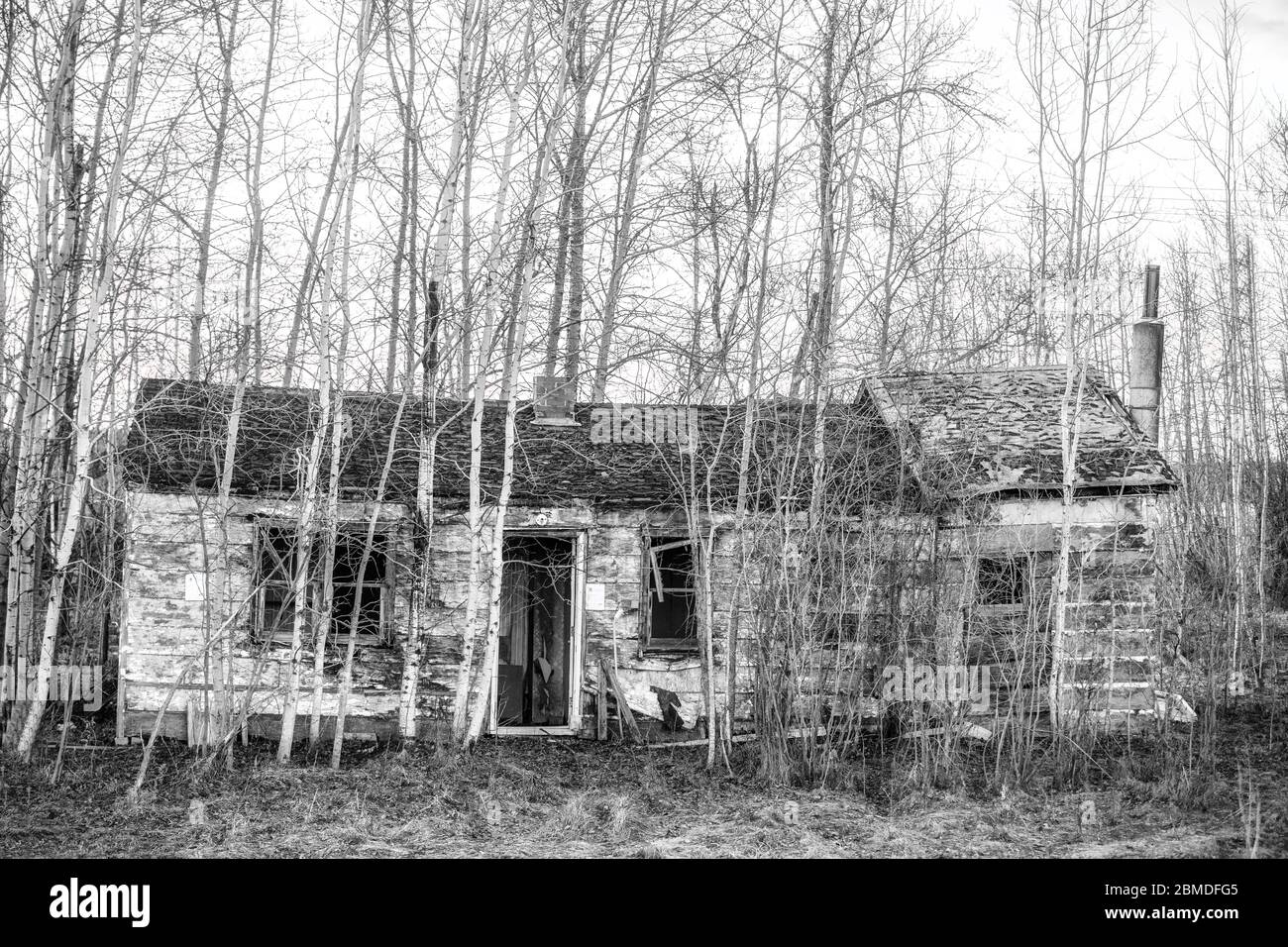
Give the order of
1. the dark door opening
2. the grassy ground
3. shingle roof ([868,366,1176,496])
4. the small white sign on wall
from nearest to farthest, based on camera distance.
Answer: the grassy ground → the small white sign on wall → shingle roof ([868,366,1176,496]) → the dark door opening

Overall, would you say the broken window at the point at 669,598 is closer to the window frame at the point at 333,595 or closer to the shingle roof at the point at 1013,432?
the window frame at the point at 333,595

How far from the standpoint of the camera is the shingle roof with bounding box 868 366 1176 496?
Answer: 12133 mm

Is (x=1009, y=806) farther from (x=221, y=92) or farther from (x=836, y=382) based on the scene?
(x=221, y=92)

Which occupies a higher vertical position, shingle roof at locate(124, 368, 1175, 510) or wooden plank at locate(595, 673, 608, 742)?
shingle roof at locate(124, 368, 1175, 510)

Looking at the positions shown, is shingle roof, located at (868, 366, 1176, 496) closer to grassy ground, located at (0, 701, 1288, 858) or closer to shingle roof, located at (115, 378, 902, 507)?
shingle roof, located at (115, 378, 902, 507)

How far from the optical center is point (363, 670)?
12219mm

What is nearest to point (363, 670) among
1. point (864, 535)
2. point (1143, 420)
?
→ point (864, 535)

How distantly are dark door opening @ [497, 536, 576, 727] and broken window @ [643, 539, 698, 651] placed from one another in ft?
3.44

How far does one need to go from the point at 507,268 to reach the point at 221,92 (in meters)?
3.39

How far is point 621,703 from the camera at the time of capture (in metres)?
12.3

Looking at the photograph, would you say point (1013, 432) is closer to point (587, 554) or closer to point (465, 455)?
point (587, 554)

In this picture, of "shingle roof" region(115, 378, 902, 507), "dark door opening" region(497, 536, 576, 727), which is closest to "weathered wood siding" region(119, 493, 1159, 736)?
"shingle roof" region(115, 378, 902, 507)

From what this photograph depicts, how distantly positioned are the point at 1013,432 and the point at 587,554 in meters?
5.32

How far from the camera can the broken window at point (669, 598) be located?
12.6m
